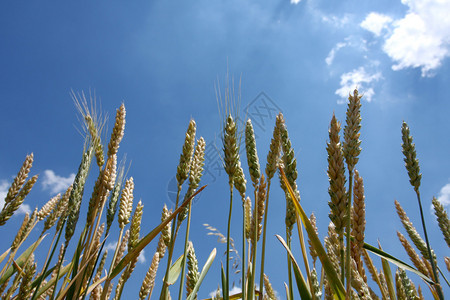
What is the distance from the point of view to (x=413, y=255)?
9.04ft

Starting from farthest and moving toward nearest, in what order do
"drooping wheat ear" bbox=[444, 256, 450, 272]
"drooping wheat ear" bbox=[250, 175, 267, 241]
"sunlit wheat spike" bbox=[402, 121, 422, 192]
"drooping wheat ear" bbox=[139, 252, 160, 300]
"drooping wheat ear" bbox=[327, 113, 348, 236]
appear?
"drooping wheat ear" bbox=[444, 256, 450, 272], "drooping wheat ear" bbox=[139, 252, 160, 300], "drooping wheat ear" bbox=[250, 175, 267, 241], "sunlit wheat spike" bbox=[402, 121, 422, 192], "drooping wheat ear" bbox=[327, 113, 348, 236]

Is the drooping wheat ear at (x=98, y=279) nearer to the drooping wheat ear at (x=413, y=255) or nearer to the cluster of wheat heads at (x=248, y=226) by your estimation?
the cluster of wheat heads at (x=248, y=226)

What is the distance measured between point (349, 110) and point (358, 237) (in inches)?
26.4

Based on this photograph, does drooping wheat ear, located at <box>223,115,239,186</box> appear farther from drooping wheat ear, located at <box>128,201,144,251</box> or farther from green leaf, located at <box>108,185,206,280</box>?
drooping wheat ear, located at <box>128,201,144,251</box>

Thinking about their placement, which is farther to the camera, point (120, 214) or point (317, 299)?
point (120, 214)

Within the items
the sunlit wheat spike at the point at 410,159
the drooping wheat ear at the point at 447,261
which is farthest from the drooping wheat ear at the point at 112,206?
the drooping wheat ear at the point at 447,261

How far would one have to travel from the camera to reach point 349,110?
1445 millimetres

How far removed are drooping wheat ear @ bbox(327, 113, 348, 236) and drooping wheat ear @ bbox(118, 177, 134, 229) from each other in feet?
4.34

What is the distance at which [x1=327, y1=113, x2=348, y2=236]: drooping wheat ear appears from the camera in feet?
3.88

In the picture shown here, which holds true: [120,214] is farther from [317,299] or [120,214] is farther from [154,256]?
[317,299]

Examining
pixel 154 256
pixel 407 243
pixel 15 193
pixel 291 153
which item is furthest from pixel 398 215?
pixel 15 193

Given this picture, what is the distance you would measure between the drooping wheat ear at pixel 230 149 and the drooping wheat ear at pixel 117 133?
0.82 m

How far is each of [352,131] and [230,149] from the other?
0.83 metres

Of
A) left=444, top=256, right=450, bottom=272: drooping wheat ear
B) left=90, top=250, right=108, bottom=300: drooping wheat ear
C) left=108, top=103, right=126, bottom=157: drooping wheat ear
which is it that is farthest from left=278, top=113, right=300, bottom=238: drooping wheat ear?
left=444, top=256, right=450, bottom=272: drooping wheat ear
